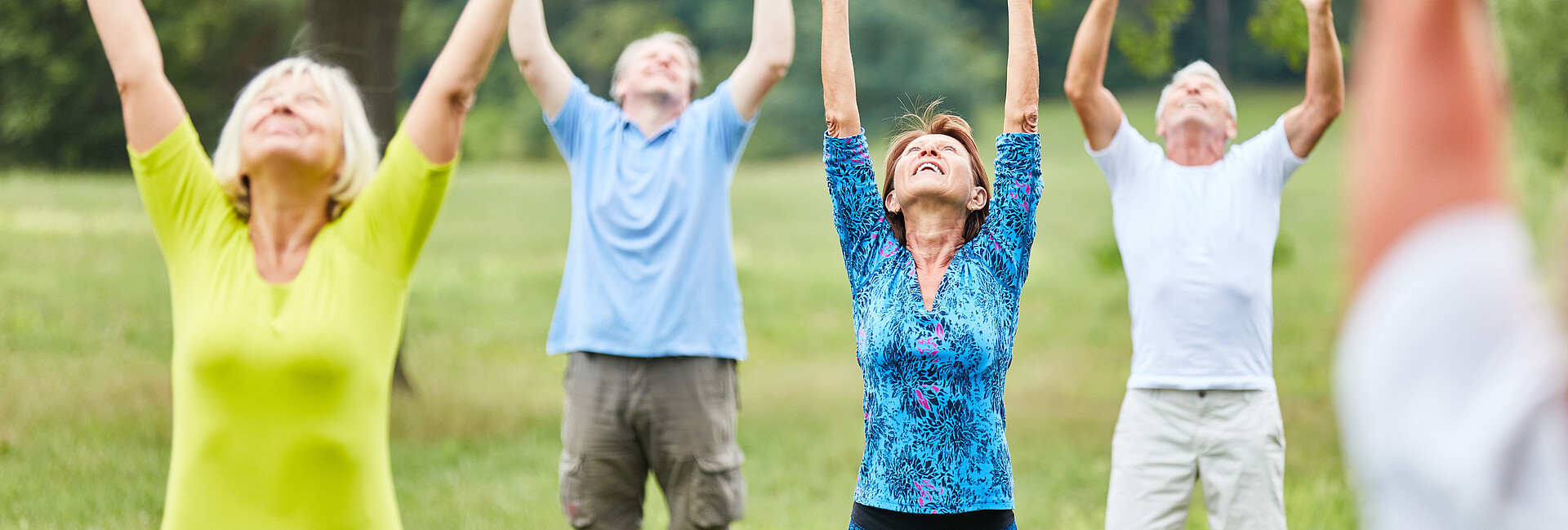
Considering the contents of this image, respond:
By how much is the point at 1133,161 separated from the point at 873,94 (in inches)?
2067

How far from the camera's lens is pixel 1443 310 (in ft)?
3.74

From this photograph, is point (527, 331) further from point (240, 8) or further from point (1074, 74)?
point (240, 8)

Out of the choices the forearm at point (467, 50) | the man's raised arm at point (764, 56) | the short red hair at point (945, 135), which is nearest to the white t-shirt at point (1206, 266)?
the short red hair at point (945, 135)

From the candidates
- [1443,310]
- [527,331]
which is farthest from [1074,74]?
[527,331]

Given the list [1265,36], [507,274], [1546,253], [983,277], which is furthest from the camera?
[507,274]

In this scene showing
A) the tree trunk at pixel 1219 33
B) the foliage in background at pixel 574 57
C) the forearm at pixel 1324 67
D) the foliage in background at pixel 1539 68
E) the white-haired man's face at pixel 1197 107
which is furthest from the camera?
the tree trunk at pixel 1219 33

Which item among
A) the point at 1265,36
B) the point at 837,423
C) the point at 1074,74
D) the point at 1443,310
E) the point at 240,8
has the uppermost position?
the point at 240,8

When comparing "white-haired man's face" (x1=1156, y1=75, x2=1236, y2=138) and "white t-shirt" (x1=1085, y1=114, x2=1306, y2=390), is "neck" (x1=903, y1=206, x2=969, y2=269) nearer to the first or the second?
"white t-shirt" (x1=1085, y1=114, x2=1306, y2=390)

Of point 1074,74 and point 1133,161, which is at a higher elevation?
point 1074,74

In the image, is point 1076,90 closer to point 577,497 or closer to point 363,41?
point 577,497

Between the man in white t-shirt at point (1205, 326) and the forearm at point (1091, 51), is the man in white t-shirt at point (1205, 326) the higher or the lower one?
the lower one

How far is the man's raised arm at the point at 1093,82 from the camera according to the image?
13.3 feet

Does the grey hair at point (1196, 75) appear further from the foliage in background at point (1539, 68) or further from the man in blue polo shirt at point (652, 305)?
the foliage in background at point (1539, 68)

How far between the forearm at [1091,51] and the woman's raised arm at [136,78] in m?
2.73
